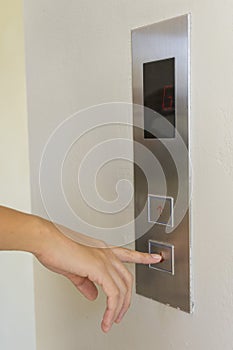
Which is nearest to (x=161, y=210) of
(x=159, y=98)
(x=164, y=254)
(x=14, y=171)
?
(x=164, y=254)

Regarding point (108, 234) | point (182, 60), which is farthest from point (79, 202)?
point (182, 60)

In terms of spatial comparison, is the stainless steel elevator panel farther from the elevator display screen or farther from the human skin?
the human skin

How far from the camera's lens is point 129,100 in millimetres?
766

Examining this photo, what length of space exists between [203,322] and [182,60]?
39 cm

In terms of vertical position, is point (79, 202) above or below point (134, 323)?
above

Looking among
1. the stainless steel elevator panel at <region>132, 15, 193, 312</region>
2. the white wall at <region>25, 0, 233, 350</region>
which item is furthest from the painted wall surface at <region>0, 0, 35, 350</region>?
the stainless steel elevator panel at <region>132, 15, 193, 312</region>

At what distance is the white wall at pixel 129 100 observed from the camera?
0.62 metres

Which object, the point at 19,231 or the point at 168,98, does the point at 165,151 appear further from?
the point at 19,231

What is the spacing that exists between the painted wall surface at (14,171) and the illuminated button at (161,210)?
0.45 m

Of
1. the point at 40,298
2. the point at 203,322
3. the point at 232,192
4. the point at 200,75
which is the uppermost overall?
the point at 200,75

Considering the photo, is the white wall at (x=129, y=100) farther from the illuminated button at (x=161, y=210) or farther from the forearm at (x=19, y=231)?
the forearm at (x=19, y=231)

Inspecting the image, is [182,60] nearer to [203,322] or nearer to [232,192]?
[232,192]

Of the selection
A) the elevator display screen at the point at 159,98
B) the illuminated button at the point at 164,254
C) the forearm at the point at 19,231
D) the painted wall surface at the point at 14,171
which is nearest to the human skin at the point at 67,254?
the forearm at the point at 19,231

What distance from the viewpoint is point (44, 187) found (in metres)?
1.00
